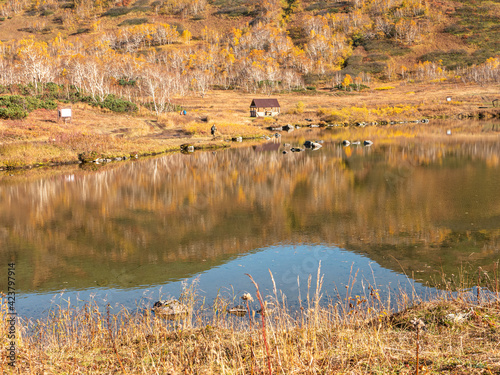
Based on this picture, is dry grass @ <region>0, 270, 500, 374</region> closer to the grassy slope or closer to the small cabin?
the grassy slope

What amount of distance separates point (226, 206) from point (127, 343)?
14.6 m

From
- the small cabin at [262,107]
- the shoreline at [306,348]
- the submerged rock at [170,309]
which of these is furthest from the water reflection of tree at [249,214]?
the small cabin at [262,107]

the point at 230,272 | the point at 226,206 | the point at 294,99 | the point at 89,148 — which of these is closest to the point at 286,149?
the point at 89,148

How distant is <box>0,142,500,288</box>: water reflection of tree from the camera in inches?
583

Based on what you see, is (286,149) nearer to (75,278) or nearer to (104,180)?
(104,180)

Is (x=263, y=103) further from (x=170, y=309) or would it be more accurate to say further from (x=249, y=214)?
(x=170, y=309)

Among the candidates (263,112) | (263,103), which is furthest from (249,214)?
(263,103)

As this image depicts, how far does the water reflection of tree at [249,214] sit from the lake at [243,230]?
0.22 ft

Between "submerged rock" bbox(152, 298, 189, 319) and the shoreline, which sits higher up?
the shoreline

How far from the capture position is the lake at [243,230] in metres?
12.5

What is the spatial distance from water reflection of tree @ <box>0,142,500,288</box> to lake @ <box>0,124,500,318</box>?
0.07 metres

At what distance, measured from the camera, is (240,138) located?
53250 mm

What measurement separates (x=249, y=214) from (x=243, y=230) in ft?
8.09

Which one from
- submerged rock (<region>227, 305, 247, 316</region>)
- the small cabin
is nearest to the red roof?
the small cabin
